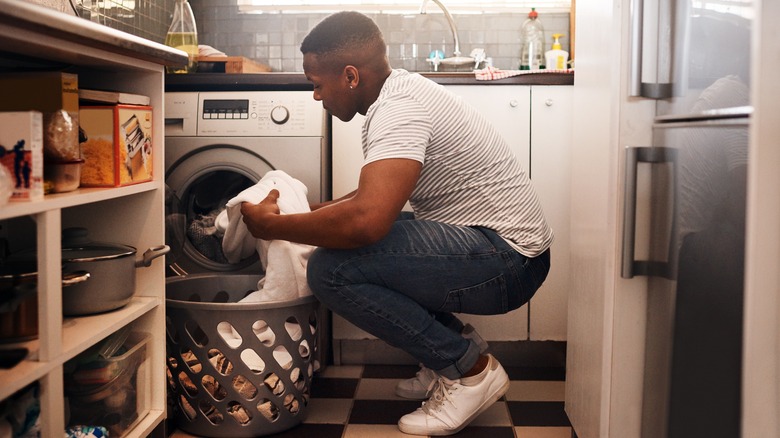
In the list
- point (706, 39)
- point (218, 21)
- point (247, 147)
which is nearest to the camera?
point (706, 39)

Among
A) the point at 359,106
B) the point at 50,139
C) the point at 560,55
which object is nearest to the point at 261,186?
the point at 359,106

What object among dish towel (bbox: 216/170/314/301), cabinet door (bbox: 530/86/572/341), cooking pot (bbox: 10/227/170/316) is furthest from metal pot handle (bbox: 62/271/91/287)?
cabinet door (bbox: 530/86/572/341)

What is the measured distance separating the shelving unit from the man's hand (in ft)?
Answer: 0.83

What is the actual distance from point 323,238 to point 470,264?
0.36 m

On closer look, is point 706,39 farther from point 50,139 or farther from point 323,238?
point 50,139

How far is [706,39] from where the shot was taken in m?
1.26

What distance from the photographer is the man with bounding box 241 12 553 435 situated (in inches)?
76.4

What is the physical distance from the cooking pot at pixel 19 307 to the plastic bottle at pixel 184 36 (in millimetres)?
1415

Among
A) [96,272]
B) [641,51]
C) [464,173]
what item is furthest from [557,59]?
[96,272]

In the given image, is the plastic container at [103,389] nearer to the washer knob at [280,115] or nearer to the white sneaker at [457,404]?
the white sneaker at [457,404]

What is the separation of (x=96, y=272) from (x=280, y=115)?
1.04 metres

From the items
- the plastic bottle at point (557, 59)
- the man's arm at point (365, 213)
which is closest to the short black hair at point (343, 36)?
the man's arm at point (365, 213)

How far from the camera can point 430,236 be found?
1.97m

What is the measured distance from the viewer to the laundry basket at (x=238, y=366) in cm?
193
